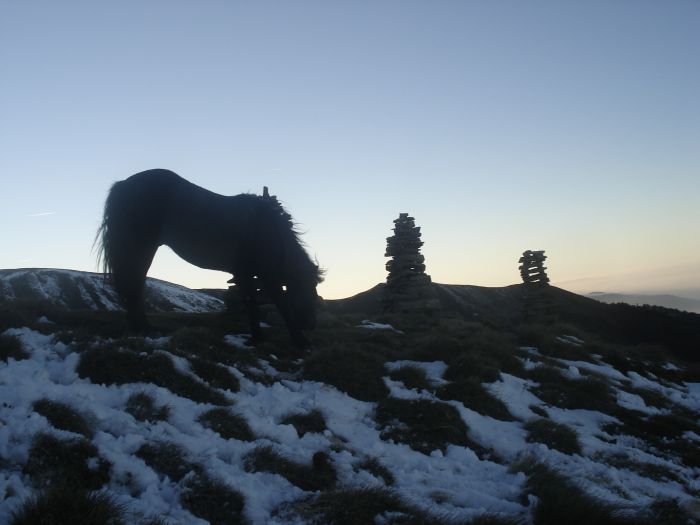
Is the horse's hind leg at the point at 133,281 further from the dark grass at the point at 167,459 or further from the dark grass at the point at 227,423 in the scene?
the dark grass at the point at 167,459

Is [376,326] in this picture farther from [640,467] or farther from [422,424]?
[640,467]

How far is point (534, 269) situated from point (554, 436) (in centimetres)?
3064

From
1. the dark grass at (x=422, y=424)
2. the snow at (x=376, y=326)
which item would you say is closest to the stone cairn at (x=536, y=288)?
the snow at (x=376, y=326)

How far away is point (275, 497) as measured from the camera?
4812 millimetres

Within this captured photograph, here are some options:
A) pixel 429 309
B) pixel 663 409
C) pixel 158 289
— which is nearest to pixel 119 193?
pixel 663 409

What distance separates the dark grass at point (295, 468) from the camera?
5.21 m

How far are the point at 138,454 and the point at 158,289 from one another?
44.1 m

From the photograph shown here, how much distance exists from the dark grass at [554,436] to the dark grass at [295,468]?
3.83 meters

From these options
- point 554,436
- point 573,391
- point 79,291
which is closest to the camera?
point 554,436

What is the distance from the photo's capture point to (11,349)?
7.33 meters

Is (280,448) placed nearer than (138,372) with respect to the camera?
Yes

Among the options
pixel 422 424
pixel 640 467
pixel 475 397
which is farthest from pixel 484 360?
pixel 640 467

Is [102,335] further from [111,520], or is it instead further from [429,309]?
[429,309]

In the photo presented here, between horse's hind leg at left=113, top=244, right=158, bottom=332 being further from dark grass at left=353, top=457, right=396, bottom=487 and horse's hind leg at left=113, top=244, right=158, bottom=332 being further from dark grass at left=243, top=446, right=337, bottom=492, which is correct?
dark grass at left=353, top=457, right=396, bottom=487
